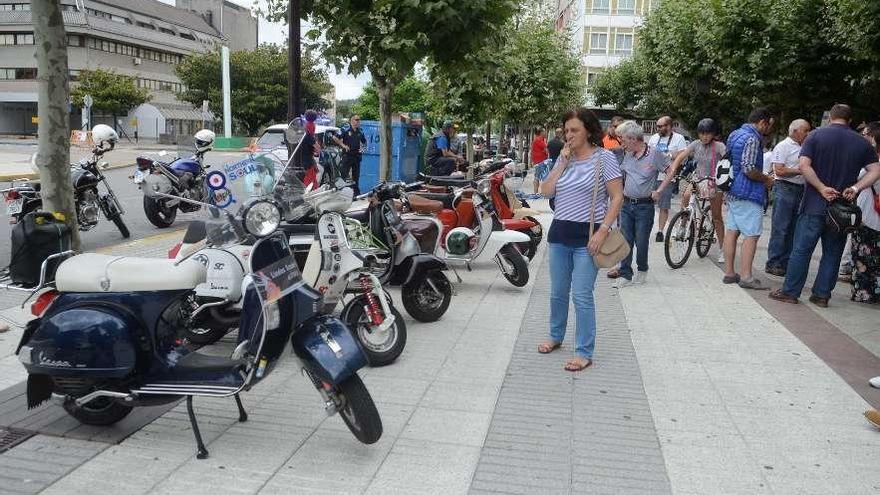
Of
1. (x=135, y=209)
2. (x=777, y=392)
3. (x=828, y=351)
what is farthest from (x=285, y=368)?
(x=135, y=209)

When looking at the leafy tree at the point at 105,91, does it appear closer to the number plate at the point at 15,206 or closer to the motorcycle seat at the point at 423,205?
the number plate at the point at 15,206

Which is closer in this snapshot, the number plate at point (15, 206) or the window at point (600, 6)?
the number plate at point (15, 206)

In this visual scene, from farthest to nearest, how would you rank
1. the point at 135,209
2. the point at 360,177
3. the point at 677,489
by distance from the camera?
the point at 360,177 < the point at 135,209 < the point at 677,489

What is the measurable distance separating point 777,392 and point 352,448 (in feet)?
9.67

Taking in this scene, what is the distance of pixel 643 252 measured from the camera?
338 inches

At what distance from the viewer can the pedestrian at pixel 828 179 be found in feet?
23.5

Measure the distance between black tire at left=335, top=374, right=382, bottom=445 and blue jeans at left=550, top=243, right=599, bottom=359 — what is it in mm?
2014

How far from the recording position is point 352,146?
57.2 ft

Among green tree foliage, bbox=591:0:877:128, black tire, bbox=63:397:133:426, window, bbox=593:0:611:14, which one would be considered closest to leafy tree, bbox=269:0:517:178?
green tree foliage, bbox=591:0:877:128

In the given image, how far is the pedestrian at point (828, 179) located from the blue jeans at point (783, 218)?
1.08 m

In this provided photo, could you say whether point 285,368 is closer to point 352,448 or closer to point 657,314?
point 352,448

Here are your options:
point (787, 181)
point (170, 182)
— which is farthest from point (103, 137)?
point (787, 181)

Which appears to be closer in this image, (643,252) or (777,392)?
(777,392)

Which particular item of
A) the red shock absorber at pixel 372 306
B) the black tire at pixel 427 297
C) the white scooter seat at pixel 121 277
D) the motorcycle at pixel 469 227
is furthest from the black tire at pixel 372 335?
the motorcycle at pixel 469 227
